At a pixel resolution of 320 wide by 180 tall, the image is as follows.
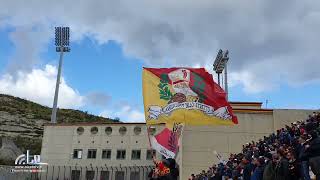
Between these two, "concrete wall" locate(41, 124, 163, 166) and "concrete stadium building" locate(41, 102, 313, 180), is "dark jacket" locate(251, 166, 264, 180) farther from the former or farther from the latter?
"concrete wall" locate(41, 124, 163, 166)

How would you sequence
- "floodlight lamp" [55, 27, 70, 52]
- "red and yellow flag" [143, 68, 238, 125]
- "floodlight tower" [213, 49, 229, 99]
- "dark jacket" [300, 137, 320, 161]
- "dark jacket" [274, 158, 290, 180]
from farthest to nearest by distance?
"floodlight lamp" [55, 27, 70, 52] < "floodlight tower" [213, 49, 229, 99] < "red and yellow flag" [143, 68, 238, 125] < "dark jacket" [274, 158, 290, 180] < "dark jacket" [300, 137, 320, 161]

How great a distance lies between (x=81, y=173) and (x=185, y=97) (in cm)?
4372

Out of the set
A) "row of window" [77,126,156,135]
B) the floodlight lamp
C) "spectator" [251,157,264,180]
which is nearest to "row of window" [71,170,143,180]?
"row of window" [77,126,156,135]

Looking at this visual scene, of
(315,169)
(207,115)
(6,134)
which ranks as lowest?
(315,169)

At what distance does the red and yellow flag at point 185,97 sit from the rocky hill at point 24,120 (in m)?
79.3

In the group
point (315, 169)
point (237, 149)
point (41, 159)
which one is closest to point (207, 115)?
point (315, 169)

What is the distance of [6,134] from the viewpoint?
383 feet

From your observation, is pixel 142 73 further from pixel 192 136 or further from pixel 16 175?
pixel 16 175

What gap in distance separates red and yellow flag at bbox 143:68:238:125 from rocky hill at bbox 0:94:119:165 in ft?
260

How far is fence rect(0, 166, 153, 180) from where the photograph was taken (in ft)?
193

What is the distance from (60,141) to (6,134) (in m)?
59.0

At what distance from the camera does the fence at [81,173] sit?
58906 mm
